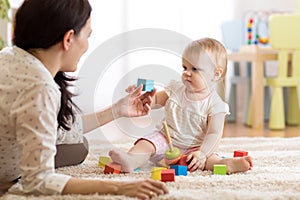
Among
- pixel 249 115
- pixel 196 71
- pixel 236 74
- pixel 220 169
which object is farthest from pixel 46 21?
pixel 236 74

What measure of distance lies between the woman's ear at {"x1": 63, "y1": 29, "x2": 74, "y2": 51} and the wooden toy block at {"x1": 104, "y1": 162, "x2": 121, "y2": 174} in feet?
1.22

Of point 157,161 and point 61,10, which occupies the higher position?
point 61,10

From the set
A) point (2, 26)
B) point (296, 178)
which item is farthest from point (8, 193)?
point (2, 26)

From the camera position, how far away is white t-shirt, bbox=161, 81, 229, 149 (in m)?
→ 1.53

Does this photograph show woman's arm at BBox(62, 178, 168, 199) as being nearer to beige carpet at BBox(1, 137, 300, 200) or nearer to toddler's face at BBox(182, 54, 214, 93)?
beige carpet at BBox(1, 137, 300, 200)

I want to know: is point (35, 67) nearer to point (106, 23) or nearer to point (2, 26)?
point (2, 26)

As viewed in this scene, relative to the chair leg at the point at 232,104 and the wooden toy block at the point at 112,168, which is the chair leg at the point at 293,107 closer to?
the chair leg at the point at 232,104

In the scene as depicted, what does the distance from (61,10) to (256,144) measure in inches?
45.1

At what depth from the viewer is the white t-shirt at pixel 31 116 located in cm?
110

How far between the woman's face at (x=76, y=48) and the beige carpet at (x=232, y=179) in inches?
11.5

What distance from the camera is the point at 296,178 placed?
1.39 meters

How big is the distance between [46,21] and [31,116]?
208 mm

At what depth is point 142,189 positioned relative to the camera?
112 cm

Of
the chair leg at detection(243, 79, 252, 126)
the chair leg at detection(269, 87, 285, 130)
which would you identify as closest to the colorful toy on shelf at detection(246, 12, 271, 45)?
the chair leg at detection(243, 79, 252, 126)
